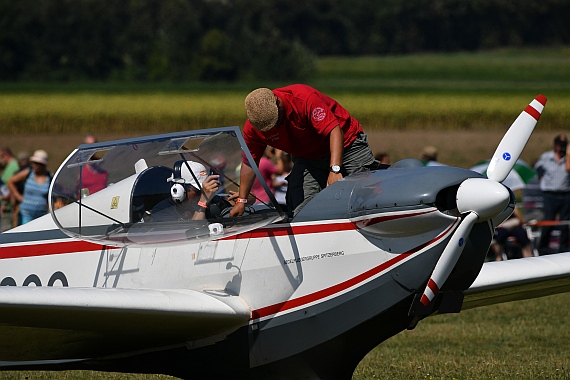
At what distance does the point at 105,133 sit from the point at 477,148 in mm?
17481

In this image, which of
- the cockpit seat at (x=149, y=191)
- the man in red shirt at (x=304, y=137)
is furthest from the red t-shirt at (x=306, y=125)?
the cockpit seat at (x=149, y=191)

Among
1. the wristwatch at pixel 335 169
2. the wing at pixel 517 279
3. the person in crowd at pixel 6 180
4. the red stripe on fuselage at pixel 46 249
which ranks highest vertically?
the wristwatch at pixel 335 169

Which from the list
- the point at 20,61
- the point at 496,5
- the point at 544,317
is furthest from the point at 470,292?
the point at 496,5

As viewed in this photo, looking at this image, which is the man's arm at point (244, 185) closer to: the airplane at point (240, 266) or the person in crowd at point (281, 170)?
the airplane at point (240, 266)

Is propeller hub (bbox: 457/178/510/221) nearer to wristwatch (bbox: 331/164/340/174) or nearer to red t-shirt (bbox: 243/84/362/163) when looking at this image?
wristwatch (bbox: 331/164/340/174)

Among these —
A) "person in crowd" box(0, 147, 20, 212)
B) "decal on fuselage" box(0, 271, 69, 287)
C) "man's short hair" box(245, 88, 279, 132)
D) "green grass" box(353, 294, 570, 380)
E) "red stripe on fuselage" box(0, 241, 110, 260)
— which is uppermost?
"man's short hair" box(245, 88, 279, 132)

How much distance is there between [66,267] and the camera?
21.4 feet

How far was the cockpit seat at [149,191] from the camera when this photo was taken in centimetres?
585

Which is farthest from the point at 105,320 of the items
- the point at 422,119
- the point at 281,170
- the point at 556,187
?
the point at 422,119

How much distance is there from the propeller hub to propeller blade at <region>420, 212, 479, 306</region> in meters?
0.05

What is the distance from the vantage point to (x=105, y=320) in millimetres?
5309

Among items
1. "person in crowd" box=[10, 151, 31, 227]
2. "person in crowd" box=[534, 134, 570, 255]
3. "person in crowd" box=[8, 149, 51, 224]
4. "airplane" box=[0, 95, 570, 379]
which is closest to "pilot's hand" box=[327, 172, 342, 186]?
"airplane" box=[0, 95, 570, 379]

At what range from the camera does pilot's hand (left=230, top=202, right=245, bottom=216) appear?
5672 millimetres

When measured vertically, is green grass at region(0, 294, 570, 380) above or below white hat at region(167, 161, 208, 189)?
below
